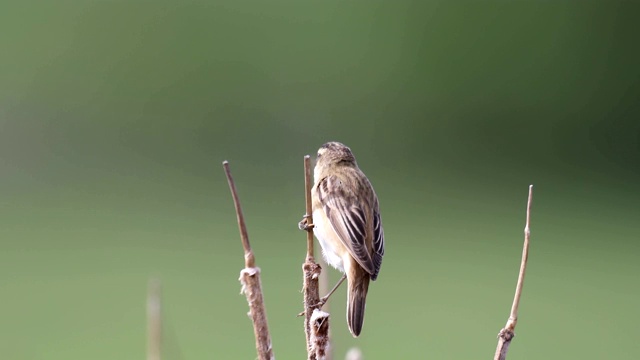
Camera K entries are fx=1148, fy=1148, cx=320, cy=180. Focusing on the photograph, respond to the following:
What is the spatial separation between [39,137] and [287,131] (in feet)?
13.1

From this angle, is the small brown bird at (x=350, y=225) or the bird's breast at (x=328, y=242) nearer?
the small brown bird at (x=350, y=225)

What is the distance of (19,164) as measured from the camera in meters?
17.6

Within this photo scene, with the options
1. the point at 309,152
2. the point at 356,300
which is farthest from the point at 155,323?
the point at 309,152

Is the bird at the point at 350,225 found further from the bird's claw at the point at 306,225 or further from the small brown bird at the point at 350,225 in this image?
the bird's claw at the point at 306,225

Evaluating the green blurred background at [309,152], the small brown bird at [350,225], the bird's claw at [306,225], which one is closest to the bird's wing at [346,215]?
the small brown bird at [350,225]

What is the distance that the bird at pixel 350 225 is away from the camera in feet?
11.0

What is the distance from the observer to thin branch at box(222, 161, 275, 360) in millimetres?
2033

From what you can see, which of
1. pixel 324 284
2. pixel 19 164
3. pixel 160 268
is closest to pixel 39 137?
pixel 19 164

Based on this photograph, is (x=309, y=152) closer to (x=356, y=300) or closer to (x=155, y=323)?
(x=356, y=300)

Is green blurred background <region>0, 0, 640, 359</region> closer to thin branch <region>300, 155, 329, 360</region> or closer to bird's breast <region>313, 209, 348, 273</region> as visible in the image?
bird's breast <region>313, 209, 348, 273</region>

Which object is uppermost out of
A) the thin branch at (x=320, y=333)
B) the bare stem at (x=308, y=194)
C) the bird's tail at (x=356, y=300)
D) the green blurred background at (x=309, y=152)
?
the green blurred background at (x=309, y=152)

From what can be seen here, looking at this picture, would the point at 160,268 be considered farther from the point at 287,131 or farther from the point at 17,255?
the point at 287,131

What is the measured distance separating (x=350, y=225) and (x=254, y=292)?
4.79 feet

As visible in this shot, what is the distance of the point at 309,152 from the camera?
1630 cm
